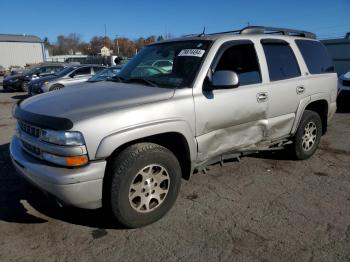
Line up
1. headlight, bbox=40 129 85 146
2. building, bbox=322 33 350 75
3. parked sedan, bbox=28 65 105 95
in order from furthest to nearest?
building, bbox=322 33 350 75, parked sedan, bbox=28 65 105 95, headlight, bbox=40 129 85 146

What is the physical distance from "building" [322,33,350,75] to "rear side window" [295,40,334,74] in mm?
11740

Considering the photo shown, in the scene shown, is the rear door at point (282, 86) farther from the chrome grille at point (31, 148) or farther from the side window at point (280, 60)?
the chrome grille at point (31, 148)

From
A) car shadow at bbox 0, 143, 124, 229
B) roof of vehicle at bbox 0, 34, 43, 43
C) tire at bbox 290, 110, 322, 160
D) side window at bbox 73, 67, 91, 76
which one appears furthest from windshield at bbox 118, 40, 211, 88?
roof of vehicle at bbox 0, 34, 43, 43

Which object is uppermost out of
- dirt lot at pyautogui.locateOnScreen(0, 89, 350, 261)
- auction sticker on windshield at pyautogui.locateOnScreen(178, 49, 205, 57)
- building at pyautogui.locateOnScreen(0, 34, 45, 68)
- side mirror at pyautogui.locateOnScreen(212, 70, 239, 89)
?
building at pyautogui.locateOnScreen(0, 34, 45, 68)

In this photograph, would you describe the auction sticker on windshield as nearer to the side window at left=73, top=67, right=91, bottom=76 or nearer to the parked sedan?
the parked sedan

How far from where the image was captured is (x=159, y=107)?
328 cm

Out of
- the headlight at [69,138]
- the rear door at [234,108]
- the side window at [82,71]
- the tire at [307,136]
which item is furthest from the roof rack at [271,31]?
the side window at [82,71]

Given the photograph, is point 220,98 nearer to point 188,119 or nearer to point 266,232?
point 188,119

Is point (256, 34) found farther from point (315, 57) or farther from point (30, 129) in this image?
point (30, 129)

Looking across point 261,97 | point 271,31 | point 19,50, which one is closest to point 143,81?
point 261,97

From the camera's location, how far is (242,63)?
165 inches

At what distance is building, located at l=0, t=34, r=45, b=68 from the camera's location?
58.9 meters

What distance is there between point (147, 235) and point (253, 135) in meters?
1.88

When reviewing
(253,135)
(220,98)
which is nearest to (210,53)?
(220,98)
